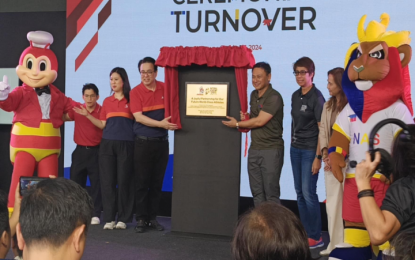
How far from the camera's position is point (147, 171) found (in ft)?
15.9

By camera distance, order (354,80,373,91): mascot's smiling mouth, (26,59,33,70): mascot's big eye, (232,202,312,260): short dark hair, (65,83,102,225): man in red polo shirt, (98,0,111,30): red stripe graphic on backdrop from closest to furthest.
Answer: (232,202,312,260): short dark hair, (354,80,373,91): mascot's smiling mouth, (26,59,33,70): mascot's big eye, (65,83,102,225): man in red polo shirt, (98,0,111,30): red stripe graphic on backdrop

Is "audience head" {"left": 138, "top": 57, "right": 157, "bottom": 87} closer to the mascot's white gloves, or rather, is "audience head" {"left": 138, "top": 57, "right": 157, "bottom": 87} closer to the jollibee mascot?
the jollibee mascot

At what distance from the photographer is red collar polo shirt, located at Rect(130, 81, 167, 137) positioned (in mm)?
4820

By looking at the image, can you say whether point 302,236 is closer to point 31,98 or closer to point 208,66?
point 208,66

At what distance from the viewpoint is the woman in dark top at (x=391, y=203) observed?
201 cm

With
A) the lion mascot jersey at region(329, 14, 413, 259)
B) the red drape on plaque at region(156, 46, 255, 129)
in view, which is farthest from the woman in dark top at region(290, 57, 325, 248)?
the lion mascot jersey at region(329, 14, 413, 259)

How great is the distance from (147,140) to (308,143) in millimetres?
1554

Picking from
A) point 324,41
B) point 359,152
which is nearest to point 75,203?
point 359,152

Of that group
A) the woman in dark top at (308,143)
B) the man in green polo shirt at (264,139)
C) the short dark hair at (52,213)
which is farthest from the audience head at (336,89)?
the short dark hair at (52,213)

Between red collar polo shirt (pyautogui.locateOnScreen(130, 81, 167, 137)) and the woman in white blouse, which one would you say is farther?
red collar polo shirt (pyautogui.locateOnScreen(130, 81, 167, 137))

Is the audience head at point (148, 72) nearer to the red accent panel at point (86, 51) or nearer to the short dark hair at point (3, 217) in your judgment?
the red accent panel at point (86, 51)

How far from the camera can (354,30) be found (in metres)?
4.98

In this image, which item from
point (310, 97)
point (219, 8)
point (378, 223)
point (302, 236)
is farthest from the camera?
point (219, 8)

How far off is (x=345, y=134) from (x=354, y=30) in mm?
1978
